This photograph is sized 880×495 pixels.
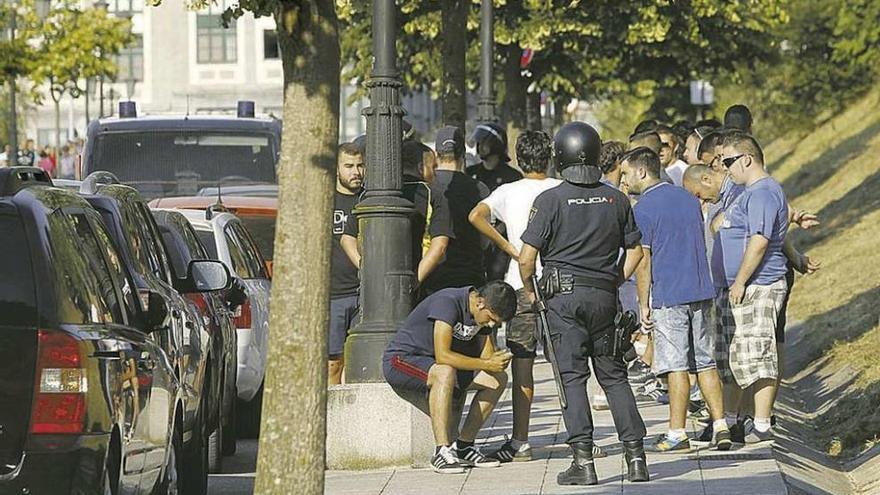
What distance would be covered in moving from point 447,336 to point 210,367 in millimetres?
1266

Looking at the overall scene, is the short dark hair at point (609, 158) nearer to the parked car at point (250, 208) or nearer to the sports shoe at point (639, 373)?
the sports shoe at point (639, 373)

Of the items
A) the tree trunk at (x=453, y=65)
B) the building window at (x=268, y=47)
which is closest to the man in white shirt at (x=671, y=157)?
the tree trunk at (x=453, y=65)

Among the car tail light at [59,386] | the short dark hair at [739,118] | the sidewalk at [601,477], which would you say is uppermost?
the short dark hair at [739,118]

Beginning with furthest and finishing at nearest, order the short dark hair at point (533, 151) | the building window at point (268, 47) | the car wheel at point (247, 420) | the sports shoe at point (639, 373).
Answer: the building window at point (268, 47), the sports shoe at point (639, 373), the car wheel at point (247, 420), the short dark hair at point (533, 151)

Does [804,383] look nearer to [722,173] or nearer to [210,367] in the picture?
[722,173]

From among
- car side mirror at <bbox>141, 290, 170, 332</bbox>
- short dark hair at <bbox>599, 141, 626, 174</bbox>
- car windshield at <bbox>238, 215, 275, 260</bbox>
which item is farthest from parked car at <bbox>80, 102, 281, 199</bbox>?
car side mirror at <bbox>141, 290, 170, 332</bbox>

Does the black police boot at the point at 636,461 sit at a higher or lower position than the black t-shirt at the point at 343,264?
lower

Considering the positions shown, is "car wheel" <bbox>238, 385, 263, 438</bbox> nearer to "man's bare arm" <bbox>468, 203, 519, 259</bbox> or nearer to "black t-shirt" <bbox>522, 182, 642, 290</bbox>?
"man's bare arm" <bbox>468, 203, 519, 259</bbox>

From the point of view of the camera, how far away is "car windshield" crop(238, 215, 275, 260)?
578 inches

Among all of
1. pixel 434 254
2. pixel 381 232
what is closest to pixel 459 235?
pixel 434 254

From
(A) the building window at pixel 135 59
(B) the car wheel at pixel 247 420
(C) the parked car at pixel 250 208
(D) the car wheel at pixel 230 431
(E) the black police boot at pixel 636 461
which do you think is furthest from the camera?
(A) the building window at pixel 135 59

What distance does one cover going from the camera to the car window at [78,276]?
6.85 meters

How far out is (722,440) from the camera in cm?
1098

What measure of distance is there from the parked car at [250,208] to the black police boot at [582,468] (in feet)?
15.1
